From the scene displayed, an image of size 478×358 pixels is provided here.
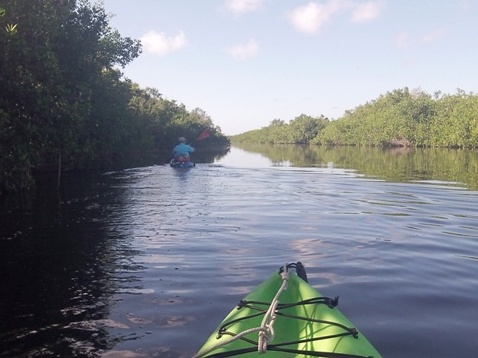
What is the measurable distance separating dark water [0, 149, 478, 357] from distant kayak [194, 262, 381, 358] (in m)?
0.95

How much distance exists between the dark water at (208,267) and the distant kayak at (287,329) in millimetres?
947

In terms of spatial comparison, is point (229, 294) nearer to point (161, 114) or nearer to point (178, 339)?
point (178, 339)

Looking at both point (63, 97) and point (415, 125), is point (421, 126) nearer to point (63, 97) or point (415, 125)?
point (415, 125)

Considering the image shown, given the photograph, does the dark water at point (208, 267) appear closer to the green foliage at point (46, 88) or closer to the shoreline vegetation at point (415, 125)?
the green foliage at point (46, 88)

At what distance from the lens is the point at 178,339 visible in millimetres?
4926

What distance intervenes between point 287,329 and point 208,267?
11.5 feet

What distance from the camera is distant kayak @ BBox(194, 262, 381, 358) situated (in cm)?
349

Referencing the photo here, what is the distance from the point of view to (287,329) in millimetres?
4133

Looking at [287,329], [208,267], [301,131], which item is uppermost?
[301,131]

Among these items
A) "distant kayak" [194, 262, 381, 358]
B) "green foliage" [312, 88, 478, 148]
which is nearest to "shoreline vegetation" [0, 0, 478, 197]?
"distant kayak" [194, 262, 381, 358]

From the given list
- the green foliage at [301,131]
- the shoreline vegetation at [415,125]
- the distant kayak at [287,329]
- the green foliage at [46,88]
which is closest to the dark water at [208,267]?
the distant kayak at [287,329]

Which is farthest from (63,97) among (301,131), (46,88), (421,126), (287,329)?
(301,131)

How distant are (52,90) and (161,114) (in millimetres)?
44726

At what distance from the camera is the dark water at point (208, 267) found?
5.04 m
